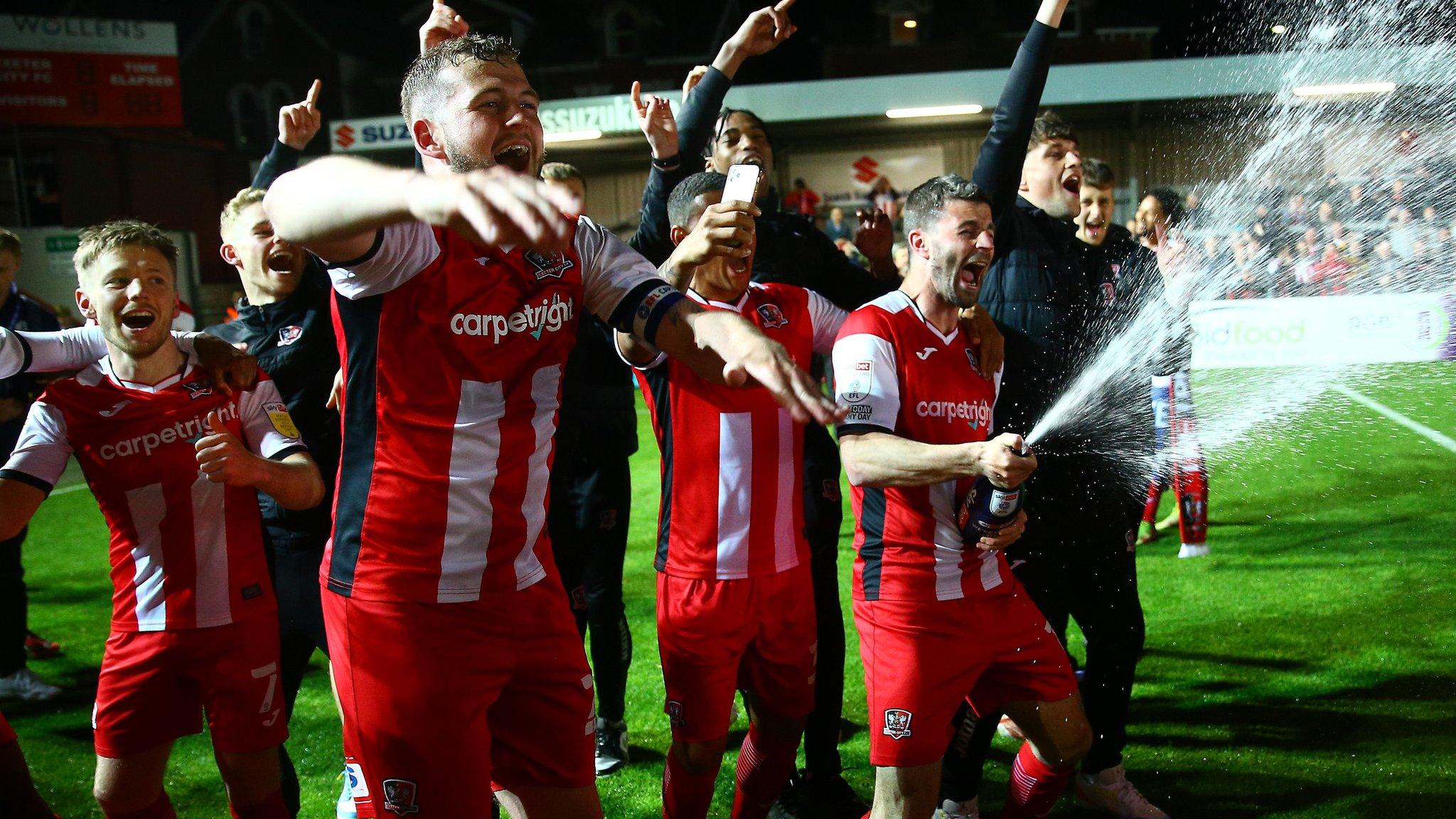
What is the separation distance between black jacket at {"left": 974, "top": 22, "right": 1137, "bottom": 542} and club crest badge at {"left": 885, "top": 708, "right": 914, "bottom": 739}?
1.10m

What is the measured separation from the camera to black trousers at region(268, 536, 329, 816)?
3.73m

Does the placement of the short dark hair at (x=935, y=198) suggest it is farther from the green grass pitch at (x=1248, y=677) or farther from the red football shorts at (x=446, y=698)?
the green grass pitch at (x=1248, y=677)

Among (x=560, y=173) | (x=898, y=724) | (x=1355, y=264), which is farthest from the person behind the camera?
(x=1355, y=264)

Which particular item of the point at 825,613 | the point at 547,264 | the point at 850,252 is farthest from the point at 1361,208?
the point at 547,264

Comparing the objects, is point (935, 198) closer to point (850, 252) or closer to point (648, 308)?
point (648, 308)

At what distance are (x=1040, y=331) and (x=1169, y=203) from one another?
2.86 metres

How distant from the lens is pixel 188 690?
3.22 m

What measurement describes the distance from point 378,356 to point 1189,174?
27.3 m

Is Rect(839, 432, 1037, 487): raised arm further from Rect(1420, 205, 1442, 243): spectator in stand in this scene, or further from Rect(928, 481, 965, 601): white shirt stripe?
Rect(1420, 205, 1442, 243): spectator in stand

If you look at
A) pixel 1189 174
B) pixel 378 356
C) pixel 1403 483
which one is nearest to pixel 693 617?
pixel 378 356

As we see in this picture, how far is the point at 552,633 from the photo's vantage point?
249cm

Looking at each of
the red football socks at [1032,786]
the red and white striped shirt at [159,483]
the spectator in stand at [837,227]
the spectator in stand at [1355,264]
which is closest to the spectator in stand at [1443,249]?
the spectator in stand at [1355,264]

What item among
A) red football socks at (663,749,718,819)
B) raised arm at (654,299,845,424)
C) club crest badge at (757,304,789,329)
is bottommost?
red football socks at (663,749,718,819)

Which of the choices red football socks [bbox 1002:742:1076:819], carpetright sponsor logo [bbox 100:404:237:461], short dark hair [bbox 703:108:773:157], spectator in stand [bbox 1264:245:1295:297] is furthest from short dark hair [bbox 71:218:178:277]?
spectator in stand [bbox 1264:245:1295:297]
